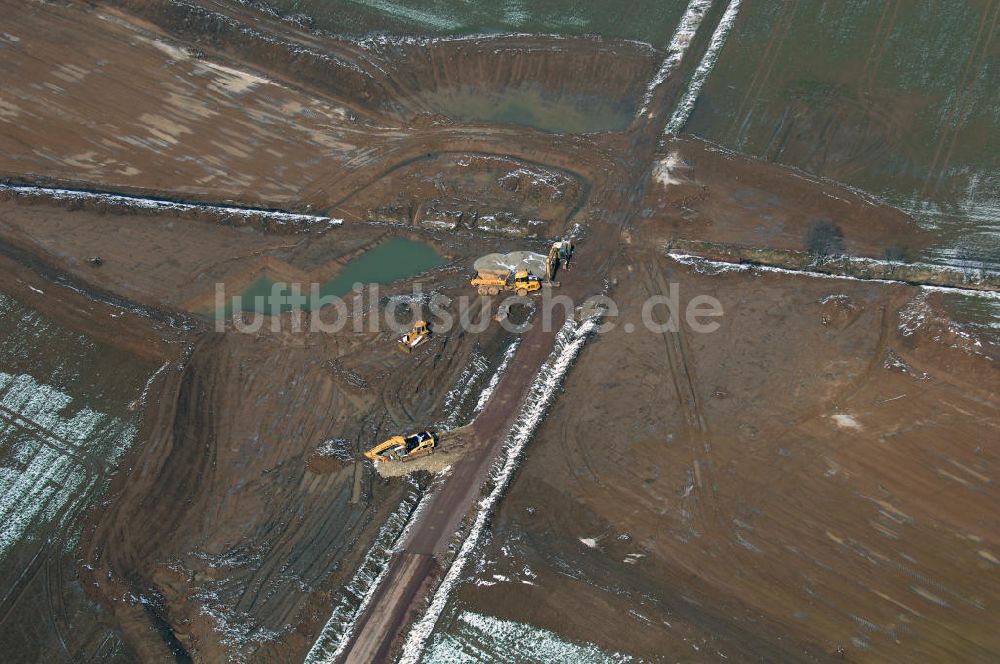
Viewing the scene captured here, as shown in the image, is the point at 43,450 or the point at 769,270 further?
the point at 769,270

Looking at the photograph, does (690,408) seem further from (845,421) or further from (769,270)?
(769,270)

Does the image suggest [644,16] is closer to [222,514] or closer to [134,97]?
[134,97]


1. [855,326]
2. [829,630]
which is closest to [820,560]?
[829,630]

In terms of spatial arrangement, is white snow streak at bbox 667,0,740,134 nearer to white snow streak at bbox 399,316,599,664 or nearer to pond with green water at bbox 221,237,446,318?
white snow streak at bbox 399,316,599,664

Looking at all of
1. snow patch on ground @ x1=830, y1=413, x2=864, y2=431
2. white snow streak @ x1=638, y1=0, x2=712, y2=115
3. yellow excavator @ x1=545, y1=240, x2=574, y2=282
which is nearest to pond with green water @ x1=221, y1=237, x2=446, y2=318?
yellow excavator @ x1=545, y1=240, x2=574, y2=282

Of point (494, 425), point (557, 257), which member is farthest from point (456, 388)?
point (557, 257)

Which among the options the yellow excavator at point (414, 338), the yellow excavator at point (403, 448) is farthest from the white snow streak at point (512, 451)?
the yellow excavator at point (414, 338)
